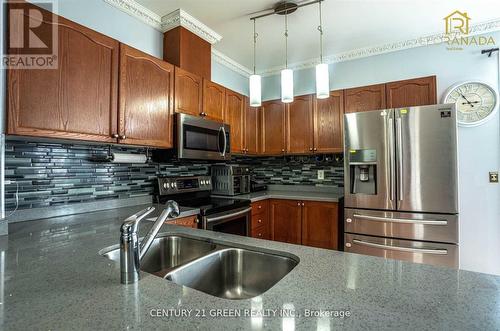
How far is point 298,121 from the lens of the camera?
125 inches

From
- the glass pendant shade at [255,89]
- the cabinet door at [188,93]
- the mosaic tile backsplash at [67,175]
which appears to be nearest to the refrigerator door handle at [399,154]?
the glass pendant shade at [255,89]

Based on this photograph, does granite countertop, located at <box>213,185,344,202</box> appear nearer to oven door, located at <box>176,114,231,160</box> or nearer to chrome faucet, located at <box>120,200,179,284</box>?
→ oven door, located at <box>176,114,231,160</box>

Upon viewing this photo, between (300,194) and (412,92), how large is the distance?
160 centimetres

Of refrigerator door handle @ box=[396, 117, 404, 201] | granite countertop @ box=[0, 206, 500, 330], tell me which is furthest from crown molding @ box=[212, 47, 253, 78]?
granite countertop @ box=[0, 206, 500, 330]

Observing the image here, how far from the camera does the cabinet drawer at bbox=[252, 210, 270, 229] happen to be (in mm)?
2799

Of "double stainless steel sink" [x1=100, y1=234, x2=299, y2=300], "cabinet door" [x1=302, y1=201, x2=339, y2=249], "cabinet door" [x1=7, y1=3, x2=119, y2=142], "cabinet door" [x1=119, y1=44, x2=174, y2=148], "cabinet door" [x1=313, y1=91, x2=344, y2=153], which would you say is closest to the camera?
"double stainless steel sink" [x1=100, y1=234, x2=299, y2=300]

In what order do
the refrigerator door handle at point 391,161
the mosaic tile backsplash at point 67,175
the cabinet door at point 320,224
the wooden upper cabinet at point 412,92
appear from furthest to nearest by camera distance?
the cabinet door at point 320,224 → the wooden upper cabinet at point 412,92 → the refrigerator door handle at point 391,161 → the mosaic tile backsplash at point 67,175

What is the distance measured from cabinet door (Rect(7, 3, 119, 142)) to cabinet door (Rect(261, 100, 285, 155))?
198cm

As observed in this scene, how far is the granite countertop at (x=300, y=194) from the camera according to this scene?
2.77 m

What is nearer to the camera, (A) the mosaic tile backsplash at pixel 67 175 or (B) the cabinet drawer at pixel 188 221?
(A) the mosaic tile backsplash at pixel 67 175

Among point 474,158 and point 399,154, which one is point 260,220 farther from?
point 474,158

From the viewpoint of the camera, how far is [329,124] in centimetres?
297

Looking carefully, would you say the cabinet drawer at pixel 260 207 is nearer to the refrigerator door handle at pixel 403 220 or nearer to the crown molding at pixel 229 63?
the refrigerator door handle at pixel 403 220

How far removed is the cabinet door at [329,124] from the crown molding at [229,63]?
118cm
